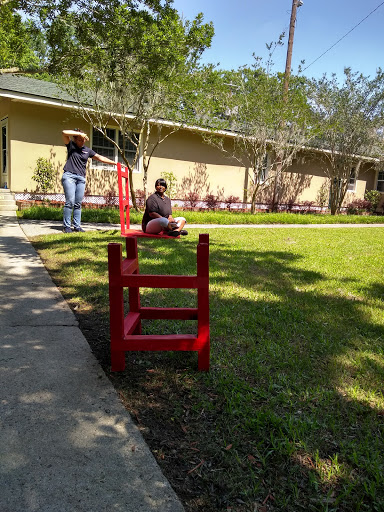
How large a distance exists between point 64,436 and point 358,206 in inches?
986

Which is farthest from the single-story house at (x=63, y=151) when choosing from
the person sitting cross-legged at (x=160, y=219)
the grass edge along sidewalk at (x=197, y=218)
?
the person sitting cross-legged at (x=160, y=219)

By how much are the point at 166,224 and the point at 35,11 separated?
7.65 meters

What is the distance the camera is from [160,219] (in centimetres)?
356

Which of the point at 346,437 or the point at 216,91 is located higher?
the point at 216,91

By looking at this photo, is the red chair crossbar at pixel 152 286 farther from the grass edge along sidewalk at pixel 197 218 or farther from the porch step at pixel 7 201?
the porch step at pixel 7 201

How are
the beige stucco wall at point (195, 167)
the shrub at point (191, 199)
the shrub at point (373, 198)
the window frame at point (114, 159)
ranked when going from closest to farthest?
1. the window frame at point (114, 159)
2. the beige stucco wall at point (195, 167)
3. the shrub at point (191, 199)
4. the shrub at point (373, 198)

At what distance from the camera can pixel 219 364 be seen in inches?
113

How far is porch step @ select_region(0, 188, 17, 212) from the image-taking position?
12.1m

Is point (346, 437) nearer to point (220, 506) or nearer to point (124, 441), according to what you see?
point (220, 506)

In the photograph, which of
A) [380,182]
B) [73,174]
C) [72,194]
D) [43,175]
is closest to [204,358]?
[72,194]

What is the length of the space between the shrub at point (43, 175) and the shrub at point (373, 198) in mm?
19344


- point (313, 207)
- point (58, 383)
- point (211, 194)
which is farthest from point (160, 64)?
point (313, 207)

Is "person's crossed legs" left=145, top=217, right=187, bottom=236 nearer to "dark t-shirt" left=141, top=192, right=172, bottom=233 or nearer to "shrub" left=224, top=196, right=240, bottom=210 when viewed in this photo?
"dark t-shirt" left=141, top=192, right=172, bottom=233

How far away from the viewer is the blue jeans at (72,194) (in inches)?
321
